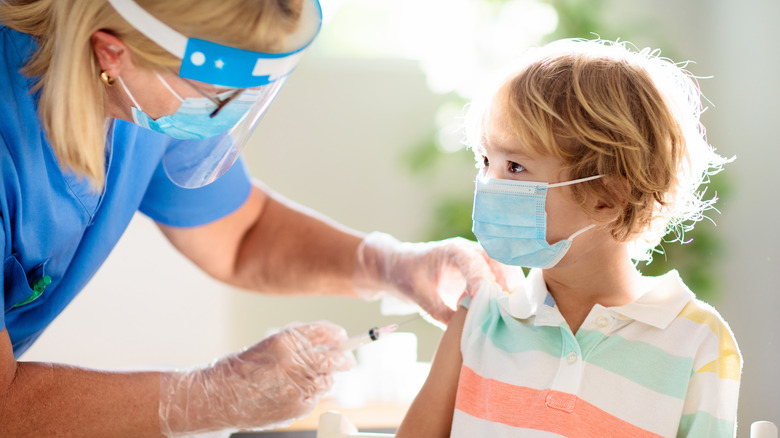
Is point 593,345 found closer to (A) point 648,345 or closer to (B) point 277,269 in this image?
(A) point 648,345

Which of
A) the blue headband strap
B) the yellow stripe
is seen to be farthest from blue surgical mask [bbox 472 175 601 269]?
the blue headband strap

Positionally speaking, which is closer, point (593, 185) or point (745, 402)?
point (593, 185)

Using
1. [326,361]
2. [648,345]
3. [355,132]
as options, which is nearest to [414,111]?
[355,132]

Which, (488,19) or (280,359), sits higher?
(488,19)

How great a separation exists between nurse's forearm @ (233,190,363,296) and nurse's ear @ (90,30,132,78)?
68 centimetres

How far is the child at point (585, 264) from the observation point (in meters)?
1.13

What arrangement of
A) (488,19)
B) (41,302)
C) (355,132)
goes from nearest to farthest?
(41,302) → (488,19) → (355,132)

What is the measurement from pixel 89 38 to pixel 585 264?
33.1 inches

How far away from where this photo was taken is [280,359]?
4.44 feet

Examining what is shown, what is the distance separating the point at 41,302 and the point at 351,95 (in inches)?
90.0

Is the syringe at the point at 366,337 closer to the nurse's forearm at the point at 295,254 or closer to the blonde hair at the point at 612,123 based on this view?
the nurse's forearm at the point at 295,254

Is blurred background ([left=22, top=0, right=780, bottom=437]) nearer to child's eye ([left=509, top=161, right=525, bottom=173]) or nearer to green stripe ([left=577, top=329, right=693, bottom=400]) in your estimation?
green stripe ([left=577, top=329, right=693, bottom=400])

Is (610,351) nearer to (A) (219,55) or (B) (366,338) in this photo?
(B) (366,338)

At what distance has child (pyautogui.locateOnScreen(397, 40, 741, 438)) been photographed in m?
1.13
